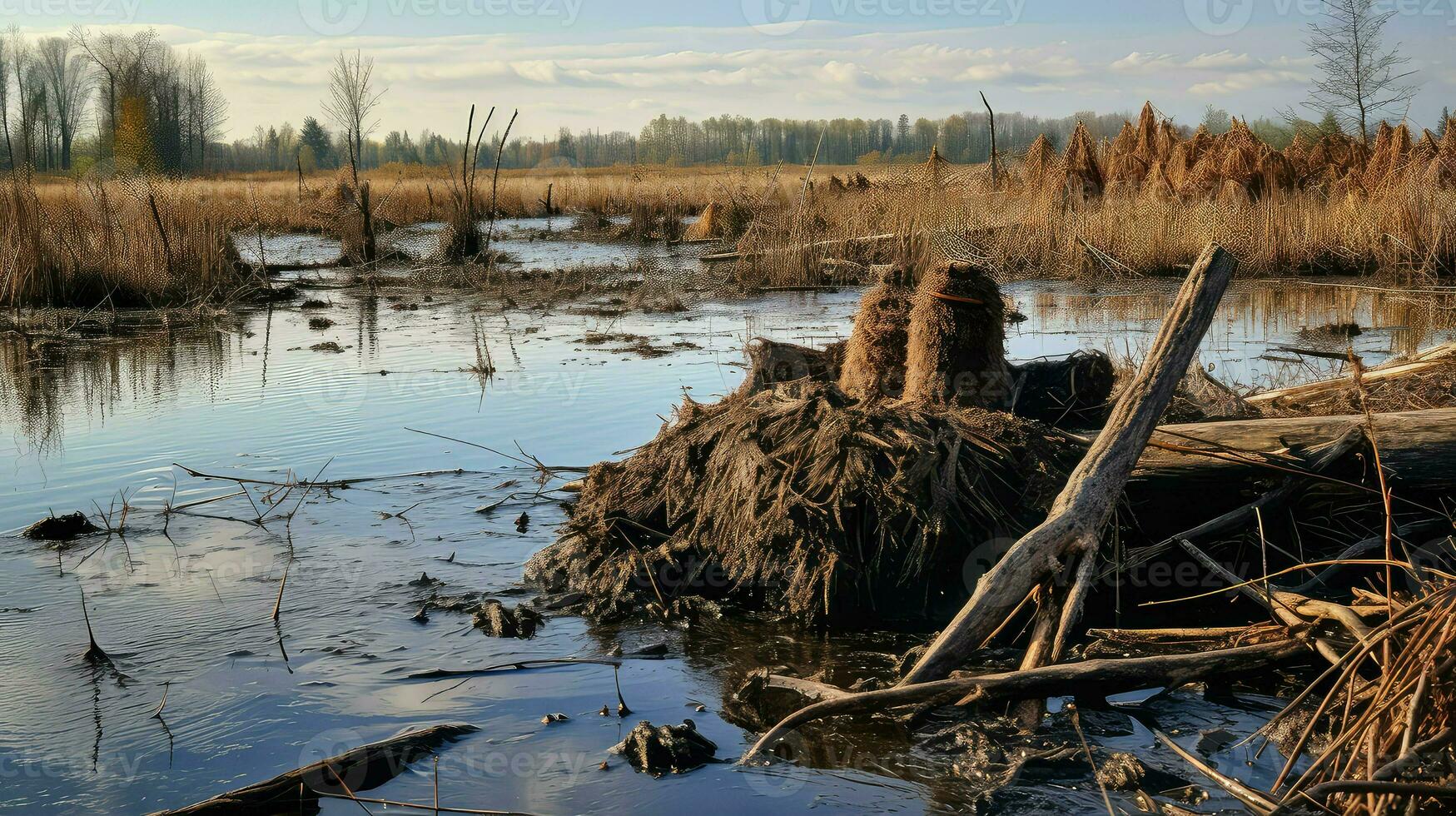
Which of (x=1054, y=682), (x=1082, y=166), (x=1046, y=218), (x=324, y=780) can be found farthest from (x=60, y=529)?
(x=1082, y=166)

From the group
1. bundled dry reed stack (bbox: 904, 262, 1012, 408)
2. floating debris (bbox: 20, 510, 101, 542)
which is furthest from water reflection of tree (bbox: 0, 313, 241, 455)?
bundled dry reed stack (bbox: 904, 262, 1012, 408)

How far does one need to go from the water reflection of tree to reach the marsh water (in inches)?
2.4

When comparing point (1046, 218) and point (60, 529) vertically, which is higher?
point (1046, 218)

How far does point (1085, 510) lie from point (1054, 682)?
2.06 feet

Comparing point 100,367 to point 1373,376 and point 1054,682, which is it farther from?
point 1373,376

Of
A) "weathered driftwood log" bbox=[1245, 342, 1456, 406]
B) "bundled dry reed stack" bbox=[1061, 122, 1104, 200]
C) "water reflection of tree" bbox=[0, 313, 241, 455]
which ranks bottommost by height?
"water reflection of tree" bbox=[0, 313, 241, 455]

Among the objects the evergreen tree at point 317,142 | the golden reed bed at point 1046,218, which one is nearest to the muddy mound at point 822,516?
the golden reed bed at point 1046,218

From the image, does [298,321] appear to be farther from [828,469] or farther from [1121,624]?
[1121,624]

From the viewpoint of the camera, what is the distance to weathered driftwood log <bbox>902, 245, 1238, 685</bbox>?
149 inches

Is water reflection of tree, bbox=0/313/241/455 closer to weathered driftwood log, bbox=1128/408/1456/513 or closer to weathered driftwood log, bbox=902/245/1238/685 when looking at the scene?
weathered driftwood log, bbox=902/245/1238/685

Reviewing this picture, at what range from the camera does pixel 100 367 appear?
12.1m

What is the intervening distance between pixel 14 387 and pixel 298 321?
18.3ft

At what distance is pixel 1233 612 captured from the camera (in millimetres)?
4953

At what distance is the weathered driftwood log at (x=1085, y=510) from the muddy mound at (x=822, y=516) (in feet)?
2.56
